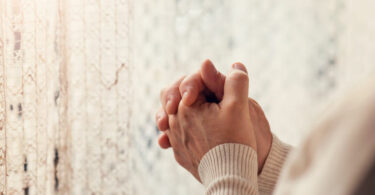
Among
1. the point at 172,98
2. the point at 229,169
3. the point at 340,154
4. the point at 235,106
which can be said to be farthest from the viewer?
the point at 172,98

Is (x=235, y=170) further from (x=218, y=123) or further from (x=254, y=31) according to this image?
(x=254, y=31)

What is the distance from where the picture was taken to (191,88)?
0.94m

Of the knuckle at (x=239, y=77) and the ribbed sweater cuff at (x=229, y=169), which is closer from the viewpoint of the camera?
the ribbed sweater cuff at (x=229, y=169)

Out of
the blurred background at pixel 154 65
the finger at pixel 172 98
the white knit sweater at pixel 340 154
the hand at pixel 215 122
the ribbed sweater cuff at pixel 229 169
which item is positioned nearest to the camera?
the white knit sweater at pixel 340 154

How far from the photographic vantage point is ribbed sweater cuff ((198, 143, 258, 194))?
28.8 inches

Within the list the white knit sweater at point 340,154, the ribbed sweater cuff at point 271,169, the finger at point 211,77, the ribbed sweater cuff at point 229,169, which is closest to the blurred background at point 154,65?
Result: the ribbed sweater cuff at point 271,169

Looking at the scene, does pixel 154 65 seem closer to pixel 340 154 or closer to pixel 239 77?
pixel 239 77

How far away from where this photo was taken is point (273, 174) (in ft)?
3.27

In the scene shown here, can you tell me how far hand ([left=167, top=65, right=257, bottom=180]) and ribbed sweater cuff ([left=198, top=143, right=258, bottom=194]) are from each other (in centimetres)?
3

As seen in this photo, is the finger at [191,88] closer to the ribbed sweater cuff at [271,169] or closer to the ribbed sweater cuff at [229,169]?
the ribbed sweater cuff at [229,169]

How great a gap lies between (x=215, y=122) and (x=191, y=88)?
4.0 inches

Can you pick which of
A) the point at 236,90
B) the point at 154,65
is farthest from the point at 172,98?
the point at 154,65

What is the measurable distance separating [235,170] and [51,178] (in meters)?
0.67

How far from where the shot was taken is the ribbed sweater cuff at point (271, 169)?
99 centimetres
